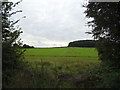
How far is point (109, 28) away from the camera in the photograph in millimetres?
9656

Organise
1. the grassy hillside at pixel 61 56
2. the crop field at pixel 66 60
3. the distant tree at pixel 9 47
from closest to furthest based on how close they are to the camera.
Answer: the distant tree at pixel 9 47
the crop field at pixel 66 60
the grassy hillside at pixel 61 56

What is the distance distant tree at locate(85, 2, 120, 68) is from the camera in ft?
30.9

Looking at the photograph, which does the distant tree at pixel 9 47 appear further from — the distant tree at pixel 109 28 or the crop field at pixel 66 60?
the distant tree at pixel 109 28

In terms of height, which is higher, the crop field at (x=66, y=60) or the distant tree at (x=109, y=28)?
the distant tree at (x=109, y=28)

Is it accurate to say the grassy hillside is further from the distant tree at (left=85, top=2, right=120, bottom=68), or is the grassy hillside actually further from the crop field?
the distant tree at (left=85, top=2, right=120, bottom=68)

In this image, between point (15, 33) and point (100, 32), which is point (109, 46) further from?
point (15, 33)

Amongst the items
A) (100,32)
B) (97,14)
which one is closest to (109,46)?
(100,32)

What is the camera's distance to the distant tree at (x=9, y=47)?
7.79m

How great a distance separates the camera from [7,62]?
26.7 ft

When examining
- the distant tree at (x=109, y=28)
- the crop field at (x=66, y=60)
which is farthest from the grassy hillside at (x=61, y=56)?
the distant tree at (x=109, y=28)

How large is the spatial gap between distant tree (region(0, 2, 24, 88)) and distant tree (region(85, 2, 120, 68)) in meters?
4.52

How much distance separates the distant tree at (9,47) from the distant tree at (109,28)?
4517mm

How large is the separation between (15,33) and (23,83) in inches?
167

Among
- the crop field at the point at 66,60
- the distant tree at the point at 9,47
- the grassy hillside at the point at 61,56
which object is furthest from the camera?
the grassy hillside at the point at 61,56
